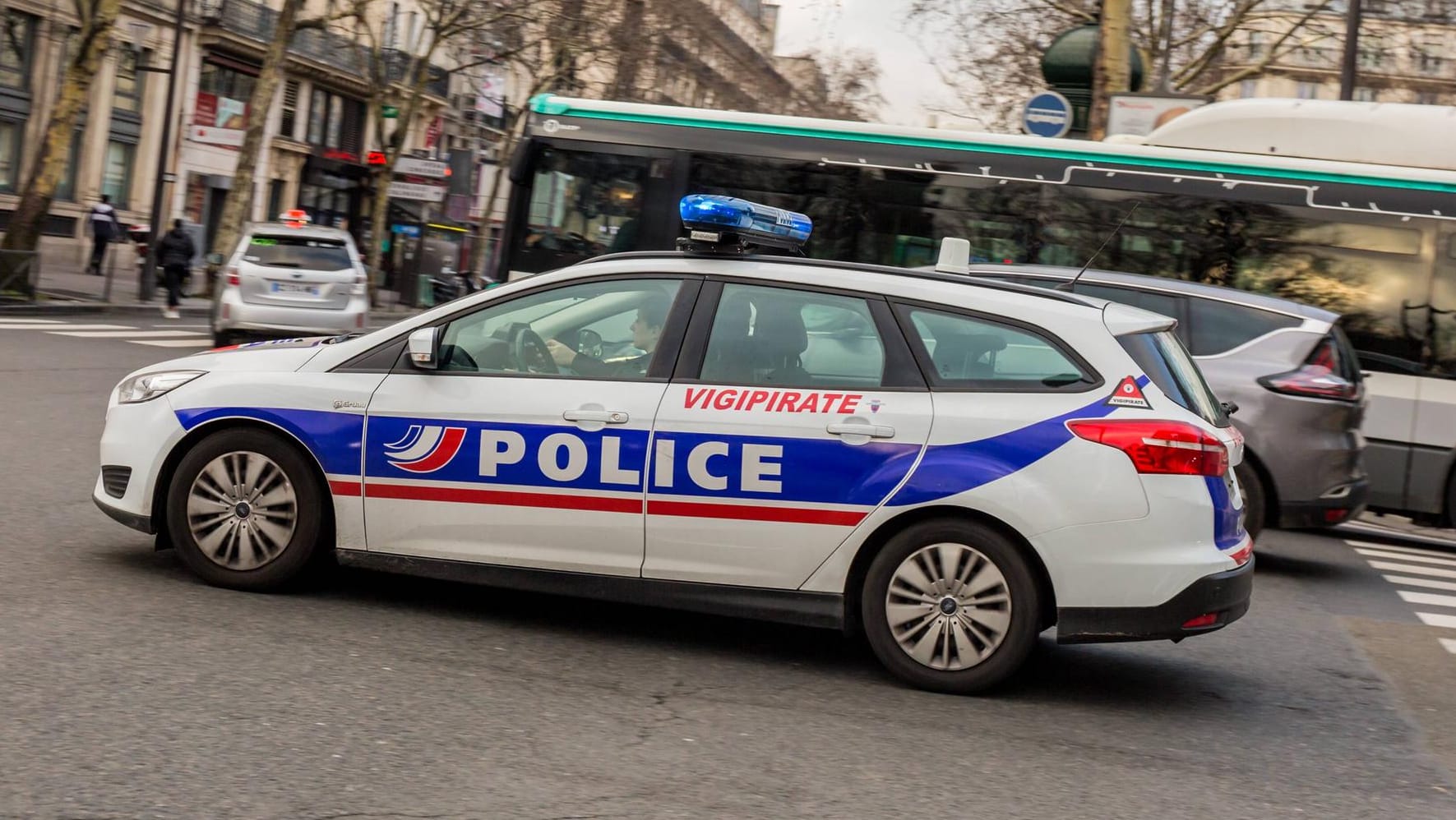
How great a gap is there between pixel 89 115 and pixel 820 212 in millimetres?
28721

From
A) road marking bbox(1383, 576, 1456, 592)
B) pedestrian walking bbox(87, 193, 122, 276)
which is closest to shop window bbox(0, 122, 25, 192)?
Answer: pedestrian walking bbox(87, 193, 122, 276)

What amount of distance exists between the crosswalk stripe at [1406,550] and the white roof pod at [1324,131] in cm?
325

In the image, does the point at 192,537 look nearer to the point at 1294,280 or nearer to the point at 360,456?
the point at 360,456

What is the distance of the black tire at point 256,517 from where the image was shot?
20.6ft

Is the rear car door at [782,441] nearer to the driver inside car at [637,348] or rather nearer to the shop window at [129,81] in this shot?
the driver inside car at [637,348]

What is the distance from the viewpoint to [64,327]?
2123 centimetres

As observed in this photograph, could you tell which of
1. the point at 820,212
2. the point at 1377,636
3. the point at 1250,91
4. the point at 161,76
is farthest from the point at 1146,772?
the point at 1250,91

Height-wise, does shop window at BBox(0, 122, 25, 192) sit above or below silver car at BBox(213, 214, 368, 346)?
above

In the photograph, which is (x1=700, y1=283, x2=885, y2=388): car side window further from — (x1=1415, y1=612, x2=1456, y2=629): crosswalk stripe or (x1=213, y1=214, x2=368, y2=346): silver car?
(x1=213, y1=214, x2=368, y2=346): silver car

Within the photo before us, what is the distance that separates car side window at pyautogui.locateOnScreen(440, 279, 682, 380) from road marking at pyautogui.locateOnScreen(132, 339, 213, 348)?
14.7 m

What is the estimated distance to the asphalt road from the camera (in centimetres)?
427

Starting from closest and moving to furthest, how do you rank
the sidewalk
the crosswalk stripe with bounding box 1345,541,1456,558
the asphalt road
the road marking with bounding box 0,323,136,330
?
1. the asphalt road
2. the crosswalk stripe with bounding box 1345,541,1456,558
3. the road marking with bounding box 0,323,136,330
4. the sidewalk

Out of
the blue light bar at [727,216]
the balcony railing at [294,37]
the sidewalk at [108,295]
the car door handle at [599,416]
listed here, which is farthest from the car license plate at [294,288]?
the balcony railing at [294,37]

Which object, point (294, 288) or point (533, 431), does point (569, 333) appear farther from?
point (294, 288)
